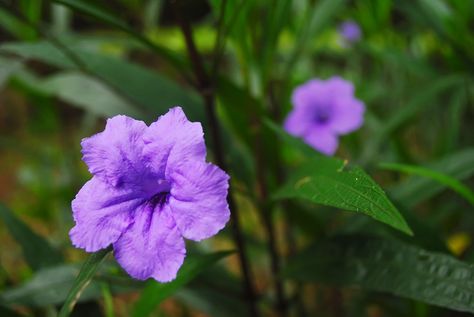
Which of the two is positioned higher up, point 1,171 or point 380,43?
point 380,43

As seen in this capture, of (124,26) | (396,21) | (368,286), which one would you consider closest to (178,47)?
(396,21)

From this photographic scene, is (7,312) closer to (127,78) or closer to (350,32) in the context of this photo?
(127,78)

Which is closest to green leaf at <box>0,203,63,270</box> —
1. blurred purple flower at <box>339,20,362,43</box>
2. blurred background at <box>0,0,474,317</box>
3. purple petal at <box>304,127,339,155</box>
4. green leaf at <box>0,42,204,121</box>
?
blurred background at <box>0,0,474,317</box>

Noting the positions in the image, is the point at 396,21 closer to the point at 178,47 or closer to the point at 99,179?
the point at 178,47

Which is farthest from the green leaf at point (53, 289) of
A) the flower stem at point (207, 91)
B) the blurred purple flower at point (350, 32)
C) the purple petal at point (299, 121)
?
the blurred purple flower at point (350, 32)

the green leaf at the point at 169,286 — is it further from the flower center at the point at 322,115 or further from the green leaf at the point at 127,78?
the flower center at the point at 322,115

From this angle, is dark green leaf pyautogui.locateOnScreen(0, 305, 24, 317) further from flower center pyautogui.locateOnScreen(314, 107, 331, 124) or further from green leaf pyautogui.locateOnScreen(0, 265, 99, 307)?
flower center pyautogui.locateOnScreen(314, 107, 331, 124)

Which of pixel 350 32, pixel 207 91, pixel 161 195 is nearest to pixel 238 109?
pixel 207 91
